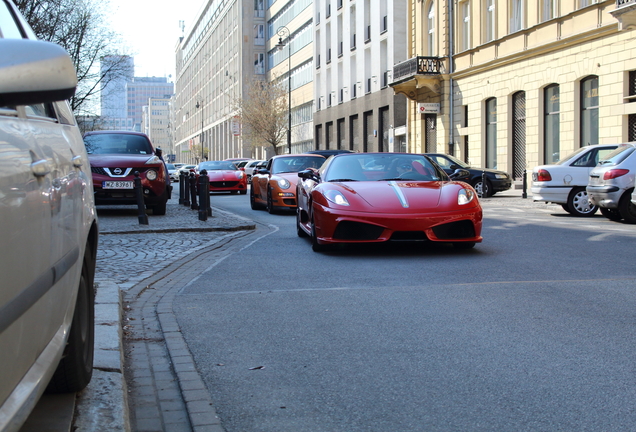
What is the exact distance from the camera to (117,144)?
56.6 ft

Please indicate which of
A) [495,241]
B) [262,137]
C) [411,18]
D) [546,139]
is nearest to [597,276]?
[495,241]

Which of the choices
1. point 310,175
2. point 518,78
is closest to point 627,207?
point 310,175

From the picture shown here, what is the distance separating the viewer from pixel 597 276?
25.1 ft

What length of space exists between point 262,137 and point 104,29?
29472 mm

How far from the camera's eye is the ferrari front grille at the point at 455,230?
9.34 m

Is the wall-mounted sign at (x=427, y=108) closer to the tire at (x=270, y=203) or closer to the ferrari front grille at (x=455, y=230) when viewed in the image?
the tire at (x=270, y=203)

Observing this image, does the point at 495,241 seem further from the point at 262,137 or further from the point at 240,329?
the point at 262,137

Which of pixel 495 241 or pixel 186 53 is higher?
pixel 186 53

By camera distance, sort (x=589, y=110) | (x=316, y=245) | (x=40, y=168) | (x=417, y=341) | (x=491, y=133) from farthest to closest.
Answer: (x=491, y=133) → (x=589, y=110) → (x=316, y=245) → (x=417, y=341) → (x=40, y=168)

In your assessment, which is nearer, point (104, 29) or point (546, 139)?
point (546, 139)

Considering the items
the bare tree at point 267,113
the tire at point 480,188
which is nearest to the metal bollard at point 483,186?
the tire at point 480,188

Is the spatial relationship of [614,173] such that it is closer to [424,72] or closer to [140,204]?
[140,204]

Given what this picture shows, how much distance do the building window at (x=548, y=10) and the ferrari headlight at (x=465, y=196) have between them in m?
20.7

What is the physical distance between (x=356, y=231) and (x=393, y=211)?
19.6 inches
